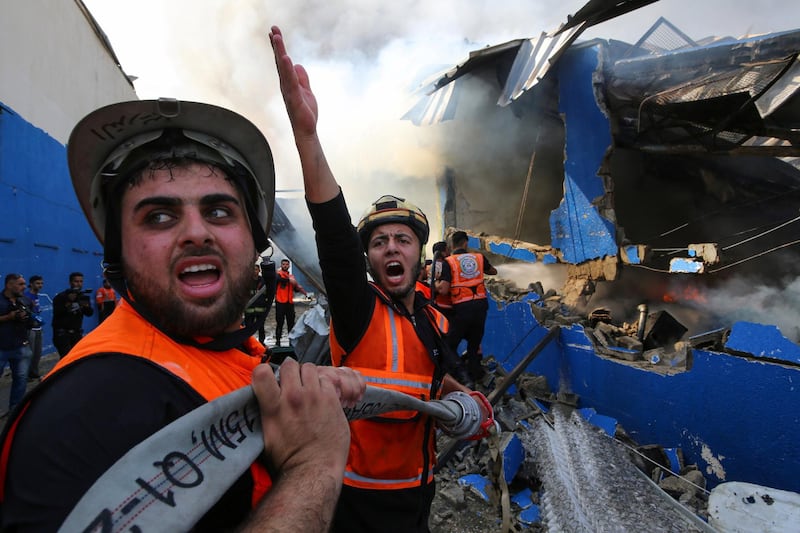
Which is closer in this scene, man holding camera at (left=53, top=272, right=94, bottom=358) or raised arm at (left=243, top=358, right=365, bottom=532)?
raised arm at (left=243, top=358, right=365, bottom=532)

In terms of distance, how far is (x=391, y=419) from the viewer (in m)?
1.83

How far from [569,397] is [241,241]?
207 inches

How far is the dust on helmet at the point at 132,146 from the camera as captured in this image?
1199 mm

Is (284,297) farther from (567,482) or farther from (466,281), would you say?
(567,482)

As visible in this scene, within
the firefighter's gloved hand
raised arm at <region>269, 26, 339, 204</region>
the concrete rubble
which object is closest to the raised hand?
raised arm at <region>269, 26, 339, 204</region>

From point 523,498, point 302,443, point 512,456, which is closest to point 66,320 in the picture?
point 512,456

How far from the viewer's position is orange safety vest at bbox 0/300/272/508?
85 cm

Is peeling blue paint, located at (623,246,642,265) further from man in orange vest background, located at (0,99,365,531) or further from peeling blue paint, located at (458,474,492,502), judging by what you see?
man in orange vest background, located at (0,99,365,531)

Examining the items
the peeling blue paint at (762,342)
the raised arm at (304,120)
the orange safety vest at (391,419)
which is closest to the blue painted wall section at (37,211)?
the orange safety vest at (391,419)

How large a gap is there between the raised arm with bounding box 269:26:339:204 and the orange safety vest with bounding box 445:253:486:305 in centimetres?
485

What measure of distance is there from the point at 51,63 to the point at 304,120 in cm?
1330

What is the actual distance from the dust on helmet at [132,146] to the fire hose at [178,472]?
668 millimetres

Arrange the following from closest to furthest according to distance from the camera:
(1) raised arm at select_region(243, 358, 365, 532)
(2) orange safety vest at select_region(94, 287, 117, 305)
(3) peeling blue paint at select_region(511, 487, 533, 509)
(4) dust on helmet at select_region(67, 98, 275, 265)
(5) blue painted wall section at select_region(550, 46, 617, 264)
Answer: (1) raised arm at select_region(243, 358, 365, 532) → (4) dust on helmet at select_region(67, 98, 275, 265) → (3) peeling blue paint at select_region(511, 487, 533, 509) → (5) blue painted wall section at select_region(550, 46, 617, 264) → (2) orange safety vest at select_region(94, 287, 117, 305)

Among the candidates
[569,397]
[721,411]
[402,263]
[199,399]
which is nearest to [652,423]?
[721,411]
